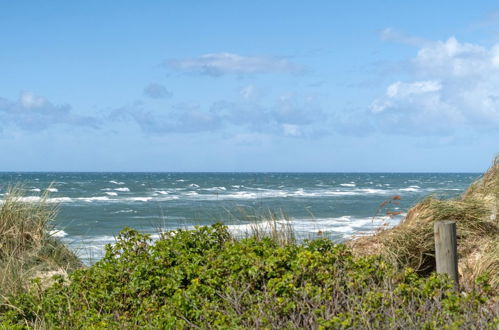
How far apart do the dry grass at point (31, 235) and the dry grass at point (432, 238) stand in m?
4.85

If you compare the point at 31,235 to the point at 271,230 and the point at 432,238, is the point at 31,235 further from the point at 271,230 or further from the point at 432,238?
the point at 432,238

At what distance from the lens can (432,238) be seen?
28.8ft

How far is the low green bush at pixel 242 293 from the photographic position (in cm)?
491

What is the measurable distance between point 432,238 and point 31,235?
262 inches

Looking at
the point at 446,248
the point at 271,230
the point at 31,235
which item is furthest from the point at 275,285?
the point at 31,235

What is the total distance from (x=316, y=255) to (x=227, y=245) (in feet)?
3.81

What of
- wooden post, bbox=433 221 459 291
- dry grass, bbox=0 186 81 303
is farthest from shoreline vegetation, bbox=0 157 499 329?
dry grass, bbox=0 186 81 303

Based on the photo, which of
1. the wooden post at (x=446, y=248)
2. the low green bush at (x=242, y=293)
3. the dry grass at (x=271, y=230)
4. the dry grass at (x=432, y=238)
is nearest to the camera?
the low green bush at (x=242, y=293)

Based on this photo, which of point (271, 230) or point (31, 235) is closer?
point (271, 230)

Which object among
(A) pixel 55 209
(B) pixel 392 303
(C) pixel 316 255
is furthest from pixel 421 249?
(A) pixel 55 209

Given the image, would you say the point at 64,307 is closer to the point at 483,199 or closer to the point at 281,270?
the point at 281,270

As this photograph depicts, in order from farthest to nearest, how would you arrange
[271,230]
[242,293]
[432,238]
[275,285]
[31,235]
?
[31,235] → [432,238] → [271,230] → [275,285] → [242,293]

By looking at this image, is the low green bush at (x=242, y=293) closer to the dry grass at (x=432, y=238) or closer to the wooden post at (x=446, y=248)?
the wooden post at (x=446, y=248)

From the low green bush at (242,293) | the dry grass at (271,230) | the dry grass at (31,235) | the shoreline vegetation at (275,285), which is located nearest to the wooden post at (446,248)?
the shoreline vegetation at (275,285)
